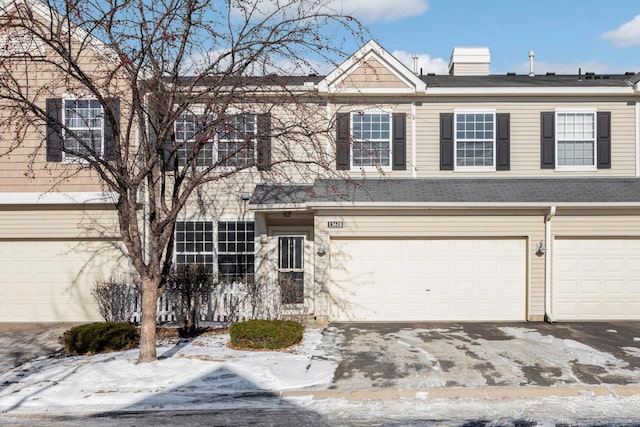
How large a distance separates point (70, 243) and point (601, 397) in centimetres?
1213

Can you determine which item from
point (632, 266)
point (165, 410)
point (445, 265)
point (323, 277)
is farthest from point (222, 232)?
point (632, 266)

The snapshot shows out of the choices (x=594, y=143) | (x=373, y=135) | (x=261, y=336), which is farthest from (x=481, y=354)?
(x=594, y=143)

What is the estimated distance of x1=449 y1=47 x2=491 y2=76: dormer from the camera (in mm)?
16906

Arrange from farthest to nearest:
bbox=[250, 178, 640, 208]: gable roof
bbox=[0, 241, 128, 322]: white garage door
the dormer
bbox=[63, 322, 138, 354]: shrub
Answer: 1. the dormer
2. bbox=[0, 241, 128, 322]: white garage door
3. bbox=[250, 178, 640, 208]: gable roof
4. bbox=[63, 322, 138, 354]: shrub

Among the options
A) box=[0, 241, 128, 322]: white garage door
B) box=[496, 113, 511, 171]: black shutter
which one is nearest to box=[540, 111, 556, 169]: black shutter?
box=[496, 113, 511, 171]: black shutter

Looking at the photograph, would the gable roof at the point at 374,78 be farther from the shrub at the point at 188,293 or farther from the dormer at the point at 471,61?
the shrub at the point at 188,293

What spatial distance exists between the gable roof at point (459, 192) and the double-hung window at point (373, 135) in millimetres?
544

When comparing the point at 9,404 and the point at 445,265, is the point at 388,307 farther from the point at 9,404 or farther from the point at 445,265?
the point at 9,404

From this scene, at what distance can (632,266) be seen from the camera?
41.5ft

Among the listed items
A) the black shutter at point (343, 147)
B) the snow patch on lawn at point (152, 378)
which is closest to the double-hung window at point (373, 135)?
the black shutter at point (343, 147)

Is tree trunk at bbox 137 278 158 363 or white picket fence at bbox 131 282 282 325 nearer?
tree trunk at bbox 137 278 158 363

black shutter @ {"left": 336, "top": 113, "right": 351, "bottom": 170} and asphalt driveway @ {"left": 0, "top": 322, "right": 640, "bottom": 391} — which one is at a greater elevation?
black shutter @ {"left": 336, "top": 113, "right": 351, "bottom": 170}

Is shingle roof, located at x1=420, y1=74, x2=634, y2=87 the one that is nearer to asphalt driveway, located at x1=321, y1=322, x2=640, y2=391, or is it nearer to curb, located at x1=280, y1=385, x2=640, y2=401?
asphalt driveway, located at x1=321, y1=322, x2=640, y2=391

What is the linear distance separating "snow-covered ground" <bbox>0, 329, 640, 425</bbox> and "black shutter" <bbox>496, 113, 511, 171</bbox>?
631 cm
